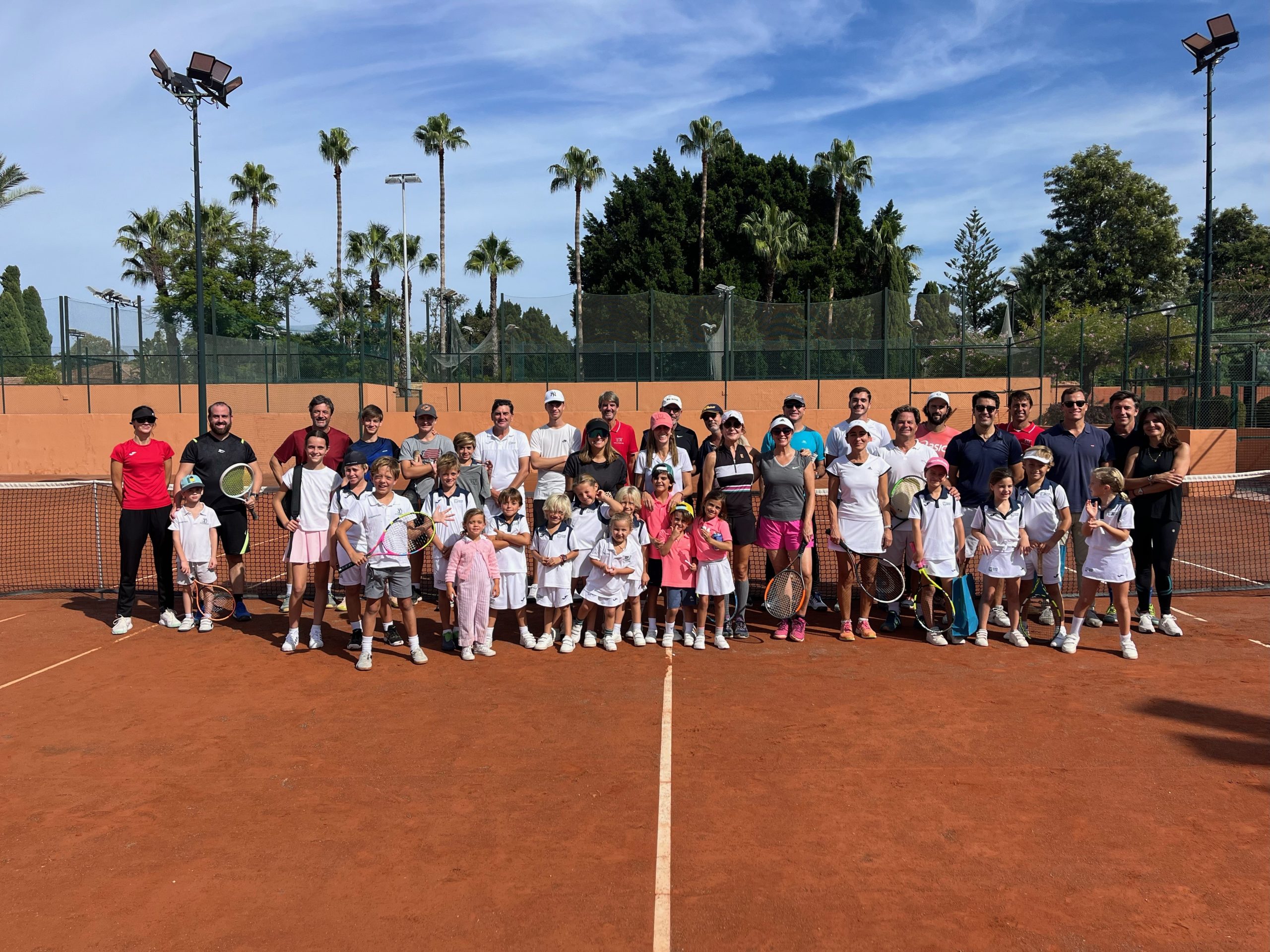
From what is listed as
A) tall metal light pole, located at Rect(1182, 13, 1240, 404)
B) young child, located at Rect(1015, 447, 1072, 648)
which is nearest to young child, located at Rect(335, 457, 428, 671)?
young child, located at Rect(1015, 447, 1072, 648)

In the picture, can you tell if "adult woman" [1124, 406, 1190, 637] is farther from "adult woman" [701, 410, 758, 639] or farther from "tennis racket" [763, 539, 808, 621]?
"adult woman" [701, 410, 758, 639]

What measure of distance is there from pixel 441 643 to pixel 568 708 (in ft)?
5.86

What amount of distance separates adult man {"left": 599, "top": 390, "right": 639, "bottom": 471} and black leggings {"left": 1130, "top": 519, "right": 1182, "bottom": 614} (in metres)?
4.09

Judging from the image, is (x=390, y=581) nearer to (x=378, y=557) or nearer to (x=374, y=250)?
(x=378, y=557)

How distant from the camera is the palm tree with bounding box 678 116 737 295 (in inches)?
1614

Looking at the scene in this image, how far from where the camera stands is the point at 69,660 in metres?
6.16

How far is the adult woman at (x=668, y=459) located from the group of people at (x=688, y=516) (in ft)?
0.07

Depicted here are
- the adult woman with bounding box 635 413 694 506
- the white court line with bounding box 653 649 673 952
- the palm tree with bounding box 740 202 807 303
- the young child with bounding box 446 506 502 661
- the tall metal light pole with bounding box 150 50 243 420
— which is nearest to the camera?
the white court line with bounding box 653 649 673 952

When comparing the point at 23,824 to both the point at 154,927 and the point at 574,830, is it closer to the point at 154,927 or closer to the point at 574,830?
the point at 154,927

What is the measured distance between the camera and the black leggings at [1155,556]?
6484 mm

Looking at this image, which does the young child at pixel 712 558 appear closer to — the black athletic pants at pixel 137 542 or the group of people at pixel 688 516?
the group of people at pixel 688 516

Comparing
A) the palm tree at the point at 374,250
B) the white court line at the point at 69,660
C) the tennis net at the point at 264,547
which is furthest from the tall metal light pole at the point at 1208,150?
the palm tree at the point at 374,250

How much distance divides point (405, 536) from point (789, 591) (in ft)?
9.64

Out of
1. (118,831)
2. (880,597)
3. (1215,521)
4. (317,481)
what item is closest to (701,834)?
(118,831)
